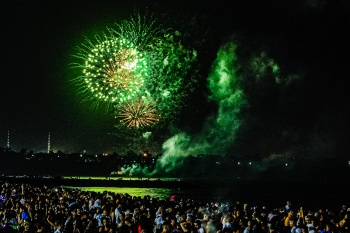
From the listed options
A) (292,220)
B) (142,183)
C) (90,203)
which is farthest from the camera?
(142,183)

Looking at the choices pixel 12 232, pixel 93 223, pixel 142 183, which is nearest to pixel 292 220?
pixel 93 223

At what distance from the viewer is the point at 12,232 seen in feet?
57.3

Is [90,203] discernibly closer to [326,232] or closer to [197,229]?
[197,229]

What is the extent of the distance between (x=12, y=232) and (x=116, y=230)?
4.60 meters

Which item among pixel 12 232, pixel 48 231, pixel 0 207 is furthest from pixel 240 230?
pixel 0 207

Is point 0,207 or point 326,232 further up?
point 0,207

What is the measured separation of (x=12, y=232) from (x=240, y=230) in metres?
7.85

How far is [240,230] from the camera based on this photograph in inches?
574

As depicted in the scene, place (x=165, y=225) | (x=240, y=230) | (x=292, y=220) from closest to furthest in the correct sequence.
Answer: (x=165, y=225), (x=240, y=230), (x=292, y=220)

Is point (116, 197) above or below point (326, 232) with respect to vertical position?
above

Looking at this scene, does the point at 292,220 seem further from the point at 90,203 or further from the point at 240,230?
the point at 90,203

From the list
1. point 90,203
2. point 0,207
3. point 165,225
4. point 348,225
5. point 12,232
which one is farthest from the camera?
point 90,203

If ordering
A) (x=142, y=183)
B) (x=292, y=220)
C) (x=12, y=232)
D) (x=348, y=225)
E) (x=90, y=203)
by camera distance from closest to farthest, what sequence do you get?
1. (x=292, y=220)
2. (x=12, y=232)
3. (x=348, y=225)
4. (x=90, y=203)
5. (x=142, y=183)

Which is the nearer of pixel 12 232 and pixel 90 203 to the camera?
pixel 12 232
